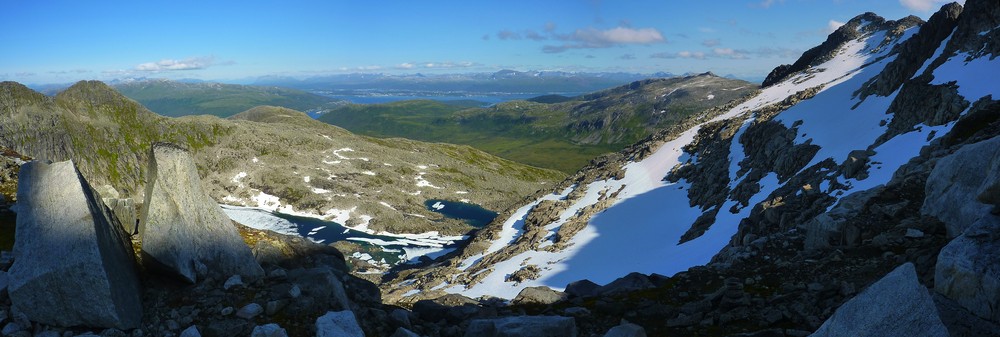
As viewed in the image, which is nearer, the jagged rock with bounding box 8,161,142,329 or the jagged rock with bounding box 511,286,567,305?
the jagged rock with bounding box 8,161,142,329

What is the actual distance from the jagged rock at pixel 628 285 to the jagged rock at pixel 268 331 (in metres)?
14.4

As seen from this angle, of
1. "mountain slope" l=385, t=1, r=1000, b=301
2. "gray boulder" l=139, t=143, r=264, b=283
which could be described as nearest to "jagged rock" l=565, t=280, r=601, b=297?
"mountain slope" l=385, t=1, r=1000, b=301

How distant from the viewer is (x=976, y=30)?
50031 millimetres

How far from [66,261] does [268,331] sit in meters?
4.71

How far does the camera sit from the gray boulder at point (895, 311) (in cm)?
825

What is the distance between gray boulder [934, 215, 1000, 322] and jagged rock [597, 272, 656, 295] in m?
12.6

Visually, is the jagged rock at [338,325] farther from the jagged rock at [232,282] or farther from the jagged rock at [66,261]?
the jagged rock at [66,261]

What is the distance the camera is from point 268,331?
39.2ft

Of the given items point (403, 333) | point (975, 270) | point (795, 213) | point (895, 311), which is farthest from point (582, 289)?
A: point (795, 213)

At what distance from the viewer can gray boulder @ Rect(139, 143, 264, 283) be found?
1412 centimetres

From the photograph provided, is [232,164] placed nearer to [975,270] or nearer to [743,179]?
[743,179]

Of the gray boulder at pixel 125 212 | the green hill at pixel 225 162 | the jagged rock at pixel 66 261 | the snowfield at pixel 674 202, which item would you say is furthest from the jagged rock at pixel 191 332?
the green hill at pixel 225 162

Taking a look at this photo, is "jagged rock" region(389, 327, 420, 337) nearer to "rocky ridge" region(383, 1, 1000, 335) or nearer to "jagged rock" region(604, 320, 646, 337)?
"jagged rock" region(604, 320, 646, 337)

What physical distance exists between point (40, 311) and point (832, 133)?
59463mm
